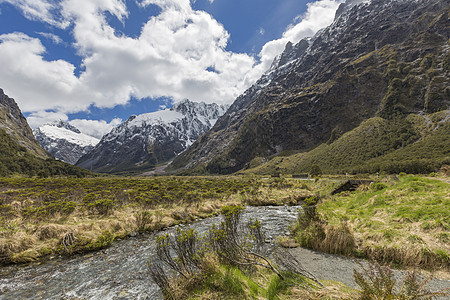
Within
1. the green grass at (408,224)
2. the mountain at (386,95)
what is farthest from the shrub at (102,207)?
the mountain at (386,95)

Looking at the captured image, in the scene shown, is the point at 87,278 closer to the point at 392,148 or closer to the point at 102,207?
the point at 102,207

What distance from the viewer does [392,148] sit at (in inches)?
3861

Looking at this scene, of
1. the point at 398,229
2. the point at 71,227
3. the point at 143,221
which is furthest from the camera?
the point at 143,221

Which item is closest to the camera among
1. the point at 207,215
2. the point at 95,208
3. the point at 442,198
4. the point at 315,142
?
the point at 442,198

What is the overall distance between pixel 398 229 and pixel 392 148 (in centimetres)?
11328

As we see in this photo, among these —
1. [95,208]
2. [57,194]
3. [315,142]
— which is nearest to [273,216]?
[95,208]

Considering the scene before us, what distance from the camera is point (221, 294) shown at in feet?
21.2

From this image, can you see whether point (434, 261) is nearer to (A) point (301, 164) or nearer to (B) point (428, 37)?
(A) point (301, 164)

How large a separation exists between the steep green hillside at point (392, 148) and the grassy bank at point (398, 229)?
5482 centimetres

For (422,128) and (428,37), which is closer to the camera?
(422,128)

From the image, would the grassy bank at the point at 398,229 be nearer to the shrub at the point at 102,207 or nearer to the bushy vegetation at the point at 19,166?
the shrub at the point at 102,207

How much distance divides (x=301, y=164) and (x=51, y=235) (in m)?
145

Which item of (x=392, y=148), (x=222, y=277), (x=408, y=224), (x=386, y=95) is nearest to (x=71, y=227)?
(x=222, y=277)

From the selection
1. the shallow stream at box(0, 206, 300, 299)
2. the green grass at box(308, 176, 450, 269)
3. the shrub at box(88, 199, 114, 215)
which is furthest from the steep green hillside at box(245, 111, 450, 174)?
the shallow stream at box(0, 206, 300, 299)
